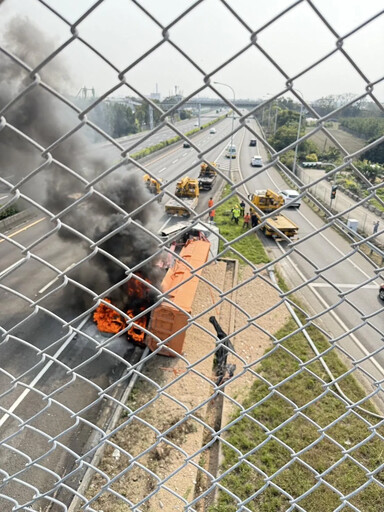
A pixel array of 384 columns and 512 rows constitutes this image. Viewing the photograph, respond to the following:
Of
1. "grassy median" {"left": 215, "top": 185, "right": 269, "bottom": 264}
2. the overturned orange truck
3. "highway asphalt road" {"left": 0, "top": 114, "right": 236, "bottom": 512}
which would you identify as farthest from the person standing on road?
"highway asphalt road" {"left": 0, "top": 114, "right": 236, "bottom": 512}

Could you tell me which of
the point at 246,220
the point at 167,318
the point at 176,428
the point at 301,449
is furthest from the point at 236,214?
the point at 301,449

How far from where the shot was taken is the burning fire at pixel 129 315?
8344 millimetres

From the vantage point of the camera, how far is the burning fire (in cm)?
834

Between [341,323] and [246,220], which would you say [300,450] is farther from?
[246,220]

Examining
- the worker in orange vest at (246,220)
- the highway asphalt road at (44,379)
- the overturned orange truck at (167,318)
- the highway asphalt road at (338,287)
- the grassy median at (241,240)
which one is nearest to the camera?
the highway asphalt road at (44,379)

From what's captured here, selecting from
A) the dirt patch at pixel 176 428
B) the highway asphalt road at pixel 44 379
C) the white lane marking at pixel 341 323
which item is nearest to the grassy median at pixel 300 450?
the dirt patch at pixel 176 428

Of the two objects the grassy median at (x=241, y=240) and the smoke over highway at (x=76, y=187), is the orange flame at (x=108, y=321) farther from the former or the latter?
the grassy median at (x=241, y=240)

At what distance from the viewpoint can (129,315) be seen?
858 centimetres

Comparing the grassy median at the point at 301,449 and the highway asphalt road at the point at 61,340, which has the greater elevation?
the highway asphalt road at the point at 61,340

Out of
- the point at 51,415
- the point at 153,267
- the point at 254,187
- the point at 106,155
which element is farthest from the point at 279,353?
the point at 254,187

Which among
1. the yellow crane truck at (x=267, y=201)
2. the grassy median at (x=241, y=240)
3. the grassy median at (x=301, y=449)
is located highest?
the yellow crane truck at (x=267, y=201)

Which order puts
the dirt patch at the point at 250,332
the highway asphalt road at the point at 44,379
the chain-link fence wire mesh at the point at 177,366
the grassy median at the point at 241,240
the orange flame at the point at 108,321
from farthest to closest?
the grassy median at the point at 241,240 < the orange flame at the point at 108,321 < the dirt patch at the point at 250,332 < the highway asphalt road at the point at 44,379 < the chain-link fence wire mesh at the point at 177,366

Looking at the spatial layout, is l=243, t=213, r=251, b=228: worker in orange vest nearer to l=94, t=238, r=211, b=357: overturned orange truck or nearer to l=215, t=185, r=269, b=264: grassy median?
l=215, t=185, r=269, b=264: grassy median

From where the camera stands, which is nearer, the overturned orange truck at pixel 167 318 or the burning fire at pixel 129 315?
the overturned orange truck at pixel 167 318
